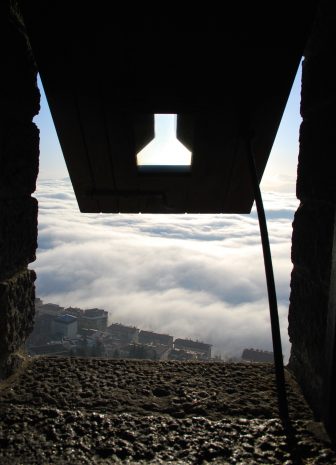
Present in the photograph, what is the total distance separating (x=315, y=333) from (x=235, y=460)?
0.52m

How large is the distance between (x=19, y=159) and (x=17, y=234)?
0.94 ft

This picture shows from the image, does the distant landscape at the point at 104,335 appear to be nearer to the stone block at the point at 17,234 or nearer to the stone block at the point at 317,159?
the stone block at the point at 17,234

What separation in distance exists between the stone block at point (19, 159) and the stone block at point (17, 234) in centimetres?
5

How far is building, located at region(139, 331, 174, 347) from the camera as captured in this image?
26.9 metres

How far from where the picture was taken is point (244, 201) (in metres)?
2.15

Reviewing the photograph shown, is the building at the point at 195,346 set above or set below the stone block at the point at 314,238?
below

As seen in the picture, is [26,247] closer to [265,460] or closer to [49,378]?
[49,378]

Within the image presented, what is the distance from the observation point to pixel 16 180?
1537 millimetres

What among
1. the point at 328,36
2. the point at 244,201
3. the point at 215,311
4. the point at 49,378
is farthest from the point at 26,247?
the point at 215,311

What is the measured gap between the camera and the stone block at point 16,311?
4.88ft

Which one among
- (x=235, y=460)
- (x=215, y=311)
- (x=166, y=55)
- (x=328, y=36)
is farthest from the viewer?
(x=215, y=311)

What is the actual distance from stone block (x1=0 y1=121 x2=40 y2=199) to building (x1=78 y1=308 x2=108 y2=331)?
2600cm

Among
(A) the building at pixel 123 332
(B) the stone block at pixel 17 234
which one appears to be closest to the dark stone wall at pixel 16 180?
(B) the stone block at pixel 17 234

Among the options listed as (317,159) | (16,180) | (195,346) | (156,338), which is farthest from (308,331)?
(156,338)
